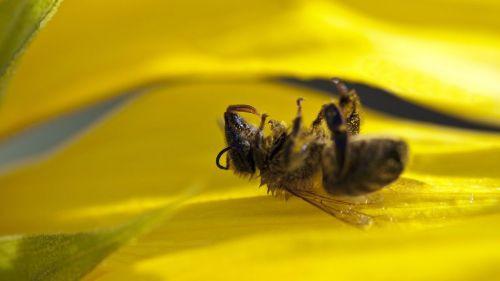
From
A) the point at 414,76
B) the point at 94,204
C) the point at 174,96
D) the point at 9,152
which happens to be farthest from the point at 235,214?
the point at 9,152

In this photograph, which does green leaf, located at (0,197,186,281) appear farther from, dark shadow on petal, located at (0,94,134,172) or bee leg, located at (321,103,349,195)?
dark shadow on petal, located at (0,94,134,172)

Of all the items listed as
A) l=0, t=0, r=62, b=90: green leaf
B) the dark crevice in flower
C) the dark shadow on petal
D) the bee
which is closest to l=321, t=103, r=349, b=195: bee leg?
the bee

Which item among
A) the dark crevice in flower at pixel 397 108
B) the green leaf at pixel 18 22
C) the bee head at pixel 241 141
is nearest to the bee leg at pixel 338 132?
the bee head at pixel 241 141

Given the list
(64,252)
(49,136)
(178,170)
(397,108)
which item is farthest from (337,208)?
(397,108)

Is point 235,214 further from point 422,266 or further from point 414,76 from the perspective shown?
point 414,76

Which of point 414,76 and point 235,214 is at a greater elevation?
point 414,76

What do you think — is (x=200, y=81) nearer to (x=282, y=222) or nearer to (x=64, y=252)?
(x=282, y=222)

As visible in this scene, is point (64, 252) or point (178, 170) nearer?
point (64, 252)
